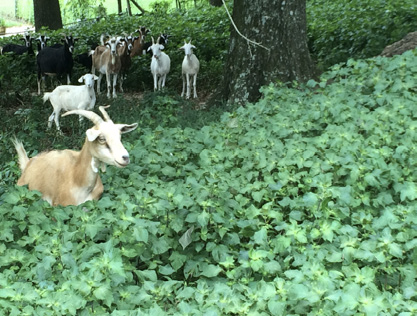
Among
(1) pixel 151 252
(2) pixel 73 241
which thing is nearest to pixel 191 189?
(1) pixel 151 252

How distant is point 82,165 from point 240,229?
1.54 meters

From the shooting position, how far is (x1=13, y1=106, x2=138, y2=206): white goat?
478 cm

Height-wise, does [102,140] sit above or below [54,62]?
above

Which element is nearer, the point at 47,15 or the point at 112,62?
the point at 112,62

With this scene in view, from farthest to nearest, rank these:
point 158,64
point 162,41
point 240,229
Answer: point 162,41 → point 158,64 → point 240,229

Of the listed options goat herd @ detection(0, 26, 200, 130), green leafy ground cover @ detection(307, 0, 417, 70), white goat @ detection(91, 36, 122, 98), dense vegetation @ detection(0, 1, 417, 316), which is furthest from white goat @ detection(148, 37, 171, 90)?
dense vegetation @ detection(0, 1, 417, 316)

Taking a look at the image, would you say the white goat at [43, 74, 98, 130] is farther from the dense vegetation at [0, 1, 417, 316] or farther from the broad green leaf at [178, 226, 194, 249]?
the broad green leaf at [178, 226, 194, 249]

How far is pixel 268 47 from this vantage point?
870 cm

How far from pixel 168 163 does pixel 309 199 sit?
65.6 inches

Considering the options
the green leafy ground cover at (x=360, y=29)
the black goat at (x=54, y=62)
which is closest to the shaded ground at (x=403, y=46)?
the green leafy ground cover at (x=360, y=29)

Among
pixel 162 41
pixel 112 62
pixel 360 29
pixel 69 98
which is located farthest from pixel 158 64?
pixel 360 29

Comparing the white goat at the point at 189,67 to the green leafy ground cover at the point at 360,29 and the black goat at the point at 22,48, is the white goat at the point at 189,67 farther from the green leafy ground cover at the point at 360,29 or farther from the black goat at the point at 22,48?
the black goat at the point at 22,48

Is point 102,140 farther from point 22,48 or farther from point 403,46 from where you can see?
point 22,48

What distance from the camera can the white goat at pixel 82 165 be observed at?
478 centimetres
